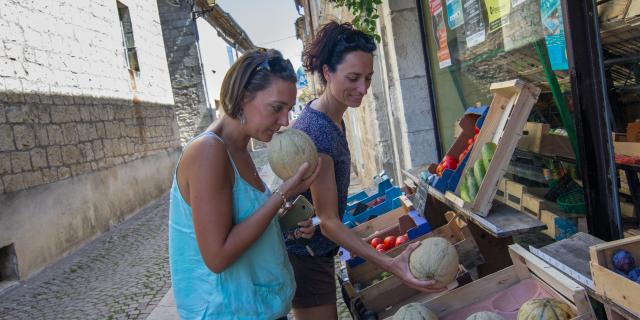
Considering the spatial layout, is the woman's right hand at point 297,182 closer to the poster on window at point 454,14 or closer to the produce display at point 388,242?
the produce display at point 388,242

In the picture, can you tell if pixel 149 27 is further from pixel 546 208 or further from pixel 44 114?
pixel 546 208

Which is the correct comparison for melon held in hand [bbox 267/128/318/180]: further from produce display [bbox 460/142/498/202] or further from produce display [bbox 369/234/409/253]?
produce display [bbox 369/234/409/253]

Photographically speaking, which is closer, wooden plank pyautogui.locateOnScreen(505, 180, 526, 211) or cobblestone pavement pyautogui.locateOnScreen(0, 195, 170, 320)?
wooden plank pyautogui.locateOnScreen(505, 180, 526, 211)

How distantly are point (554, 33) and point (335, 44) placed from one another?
1322mm

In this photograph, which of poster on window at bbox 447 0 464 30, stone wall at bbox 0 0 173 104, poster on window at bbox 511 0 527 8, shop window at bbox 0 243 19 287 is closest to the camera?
poster on window at bbox 511 0 527 8

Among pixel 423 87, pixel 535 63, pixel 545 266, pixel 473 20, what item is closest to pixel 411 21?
pixel 423 87

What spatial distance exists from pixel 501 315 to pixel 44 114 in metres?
7.82

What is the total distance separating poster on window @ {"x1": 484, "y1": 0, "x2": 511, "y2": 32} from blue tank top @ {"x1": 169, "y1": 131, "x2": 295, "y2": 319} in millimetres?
2367

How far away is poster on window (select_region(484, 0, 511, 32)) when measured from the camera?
3377 millimetres

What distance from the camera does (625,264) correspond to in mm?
1755

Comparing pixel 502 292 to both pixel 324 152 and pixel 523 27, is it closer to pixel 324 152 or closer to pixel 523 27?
pixel 324 152

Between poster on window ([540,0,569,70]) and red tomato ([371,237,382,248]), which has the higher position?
poster on window ([540,0,569,70])

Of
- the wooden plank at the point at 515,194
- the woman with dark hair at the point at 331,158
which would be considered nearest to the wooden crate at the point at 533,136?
the wooden plank at the point at 515,194

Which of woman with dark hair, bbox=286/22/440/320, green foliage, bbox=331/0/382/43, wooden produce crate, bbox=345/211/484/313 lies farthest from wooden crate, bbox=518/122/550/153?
green foliage, bbox=331/0/382/43
